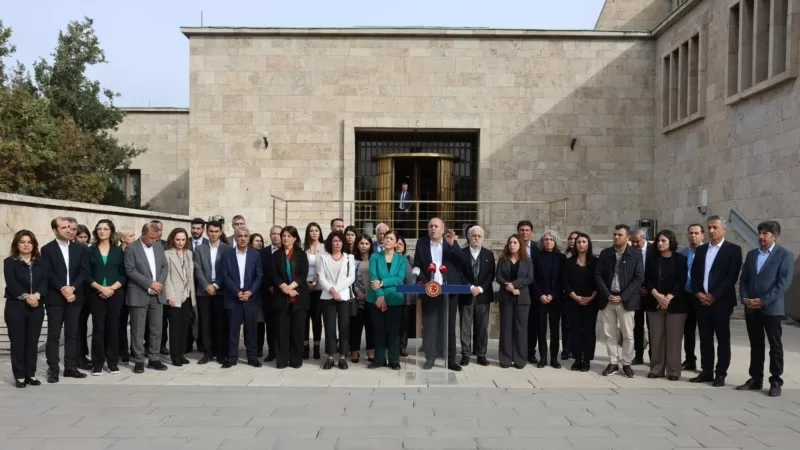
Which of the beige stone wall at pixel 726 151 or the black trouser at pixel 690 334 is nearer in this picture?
the black trouser at pixel 690 334

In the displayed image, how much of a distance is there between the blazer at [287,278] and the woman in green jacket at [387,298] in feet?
2.72

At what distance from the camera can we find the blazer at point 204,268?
29.2 feet

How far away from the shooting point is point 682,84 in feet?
57.4

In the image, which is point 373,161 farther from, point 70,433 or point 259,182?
point 70,433

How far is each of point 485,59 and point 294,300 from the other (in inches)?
475

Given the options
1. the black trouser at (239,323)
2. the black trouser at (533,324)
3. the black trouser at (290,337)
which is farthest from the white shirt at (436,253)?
the black trouser at (239,323)

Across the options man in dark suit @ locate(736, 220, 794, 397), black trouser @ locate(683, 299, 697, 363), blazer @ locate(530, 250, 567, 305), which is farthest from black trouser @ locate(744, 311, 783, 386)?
blazer @ locate(530, 250, 567, 305)

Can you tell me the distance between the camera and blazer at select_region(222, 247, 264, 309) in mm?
8758

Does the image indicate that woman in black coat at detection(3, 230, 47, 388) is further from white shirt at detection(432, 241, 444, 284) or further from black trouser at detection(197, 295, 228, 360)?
white shirt at detection(432, 241, 444, 284)

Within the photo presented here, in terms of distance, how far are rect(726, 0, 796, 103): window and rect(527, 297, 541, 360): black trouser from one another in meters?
7.68

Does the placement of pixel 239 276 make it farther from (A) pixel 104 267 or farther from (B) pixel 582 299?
(B) pixel 582 299

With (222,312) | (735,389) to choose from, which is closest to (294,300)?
(222,312)

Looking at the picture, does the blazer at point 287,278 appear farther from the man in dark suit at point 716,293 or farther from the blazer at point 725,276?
the blazer at point 725,276

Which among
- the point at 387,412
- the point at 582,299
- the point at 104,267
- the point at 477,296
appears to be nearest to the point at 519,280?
the point at 477,296
